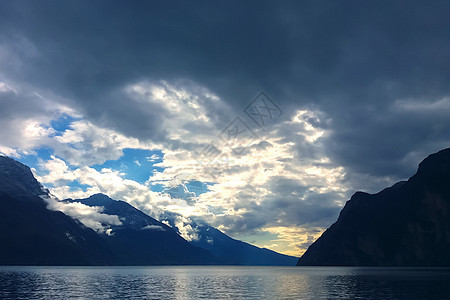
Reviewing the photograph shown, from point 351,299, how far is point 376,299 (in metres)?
4.35

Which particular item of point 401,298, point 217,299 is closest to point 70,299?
point 217,299

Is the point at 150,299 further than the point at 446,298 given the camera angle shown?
Yes

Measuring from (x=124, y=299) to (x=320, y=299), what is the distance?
37427 millimetres

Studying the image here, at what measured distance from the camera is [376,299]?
61844 mm

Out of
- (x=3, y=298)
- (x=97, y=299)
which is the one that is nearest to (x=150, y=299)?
(x=97, y=299)

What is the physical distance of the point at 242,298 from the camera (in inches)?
2675

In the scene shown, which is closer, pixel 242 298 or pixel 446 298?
pixel 446 298

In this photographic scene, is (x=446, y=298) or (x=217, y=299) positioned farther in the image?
(x=217, y=299)

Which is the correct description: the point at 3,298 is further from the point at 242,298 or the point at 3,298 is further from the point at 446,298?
the point at 446,298

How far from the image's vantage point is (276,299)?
65688 millimetres

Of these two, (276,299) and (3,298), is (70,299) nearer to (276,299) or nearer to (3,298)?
(3,298)

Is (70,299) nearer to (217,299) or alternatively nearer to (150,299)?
(150,299)

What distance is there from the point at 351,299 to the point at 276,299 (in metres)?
13.8

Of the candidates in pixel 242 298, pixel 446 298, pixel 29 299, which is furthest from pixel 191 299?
pixel 446 298
